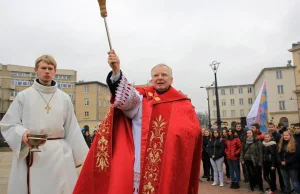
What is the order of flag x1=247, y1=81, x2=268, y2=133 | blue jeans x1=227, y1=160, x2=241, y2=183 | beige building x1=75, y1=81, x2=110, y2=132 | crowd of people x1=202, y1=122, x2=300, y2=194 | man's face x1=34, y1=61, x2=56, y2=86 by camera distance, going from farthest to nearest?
beige building x1=75, y1=81, x2=110, y2=132
flag x1=247, y1=81, x2=268, y2=133
blue jeans x1=227, y1=160, x2=241, y2=183
crowd of people x1=202, y1=122, x2=300, y2=194
man's face x1=34, y1=61, x2=56, y2=86

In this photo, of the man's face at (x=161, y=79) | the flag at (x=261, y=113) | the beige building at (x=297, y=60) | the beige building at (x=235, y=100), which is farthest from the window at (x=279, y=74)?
the man's face at (x=161, y=79)

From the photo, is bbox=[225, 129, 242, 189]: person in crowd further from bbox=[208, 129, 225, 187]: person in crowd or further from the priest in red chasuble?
the priest in red chasuble

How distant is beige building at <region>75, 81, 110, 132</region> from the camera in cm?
5944

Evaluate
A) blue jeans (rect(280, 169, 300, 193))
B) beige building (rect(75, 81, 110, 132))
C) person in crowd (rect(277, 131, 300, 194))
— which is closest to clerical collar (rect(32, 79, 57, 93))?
person in crowd (rect(277, 131, 300, 194))

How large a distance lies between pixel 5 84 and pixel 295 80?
59.5 m

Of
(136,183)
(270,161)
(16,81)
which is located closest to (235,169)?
(270,161)

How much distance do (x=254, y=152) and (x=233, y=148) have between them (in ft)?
3.22

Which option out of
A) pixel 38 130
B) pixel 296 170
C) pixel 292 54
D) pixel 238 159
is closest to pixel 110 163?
pixel 38 130

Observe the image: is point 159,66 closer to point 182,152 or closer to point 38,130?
point 182,152

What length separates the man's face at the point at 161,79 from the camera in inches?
121

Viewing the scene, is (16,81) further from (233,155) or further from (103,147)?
(103,147)

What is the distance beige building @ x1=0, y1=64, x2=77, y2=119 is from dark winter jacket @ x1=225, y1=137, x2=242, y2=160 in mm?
52518

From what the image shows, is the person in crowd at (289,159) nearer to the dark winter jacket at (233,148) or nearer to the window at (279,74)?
the dark winter jacket at (233,148)

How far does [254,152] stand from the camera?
827 cm
